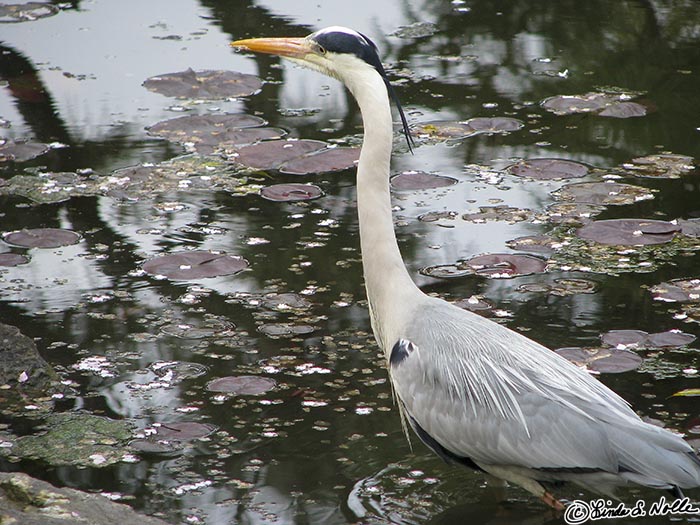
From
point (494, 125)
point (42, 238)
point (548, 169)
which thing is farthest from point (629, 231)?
point (42, 238)

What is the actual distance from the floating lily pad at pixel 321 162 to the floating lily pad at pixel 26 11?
188 inches

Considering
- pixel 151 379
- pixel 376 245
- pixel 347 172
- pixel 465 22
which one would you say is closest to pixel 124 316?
pixel 151 379

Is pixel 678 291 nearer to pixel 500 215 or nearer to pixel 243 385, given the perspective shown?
pixel 500 215

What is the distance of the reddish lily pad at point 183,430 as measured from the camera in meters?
Result: 5.00

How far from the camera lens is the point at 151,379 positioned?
5516 millimetres

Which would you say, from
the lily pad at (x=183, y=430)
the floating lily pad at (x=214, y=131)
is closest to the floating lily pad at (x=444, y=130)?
the floating lily pad at (x=214, y=131)

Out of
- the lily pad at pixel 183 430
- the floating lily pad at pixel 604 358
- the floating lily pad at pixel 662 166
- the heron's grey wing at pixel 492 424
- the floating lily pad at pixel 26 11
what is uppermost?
the heron's grey wing at pixel 492 424

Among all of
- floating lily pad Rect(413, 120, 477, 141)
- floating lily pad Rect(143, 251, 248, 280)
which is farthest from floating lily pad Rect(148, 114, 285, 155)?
floating lily pad Rect(143, 251, 248, 280)

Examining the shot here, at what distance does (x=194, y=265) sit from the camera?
664cm

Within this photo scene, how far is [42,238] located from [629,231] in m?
3.62

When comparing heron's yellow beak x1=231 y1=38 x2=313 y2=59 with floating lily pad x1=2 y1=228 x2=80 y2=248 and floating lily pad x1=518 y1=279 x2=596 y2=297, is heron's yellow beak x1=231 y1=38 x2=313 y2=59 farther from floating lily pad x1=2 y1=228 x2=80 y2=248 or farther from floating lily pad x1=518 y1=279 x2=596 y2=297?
floating lily pad x1=2 y1=228 x2=80 y2=248

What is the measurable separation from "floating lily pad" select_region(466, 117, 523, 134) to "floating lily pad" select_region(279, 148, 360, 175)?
110 centimetres

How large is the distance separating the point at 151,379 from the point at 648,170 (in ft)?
13.4

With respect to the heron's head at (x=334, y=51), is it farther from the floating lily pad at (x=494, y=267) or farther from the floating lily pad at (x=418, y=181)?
the floating lily pad at (x=418, y=181)
